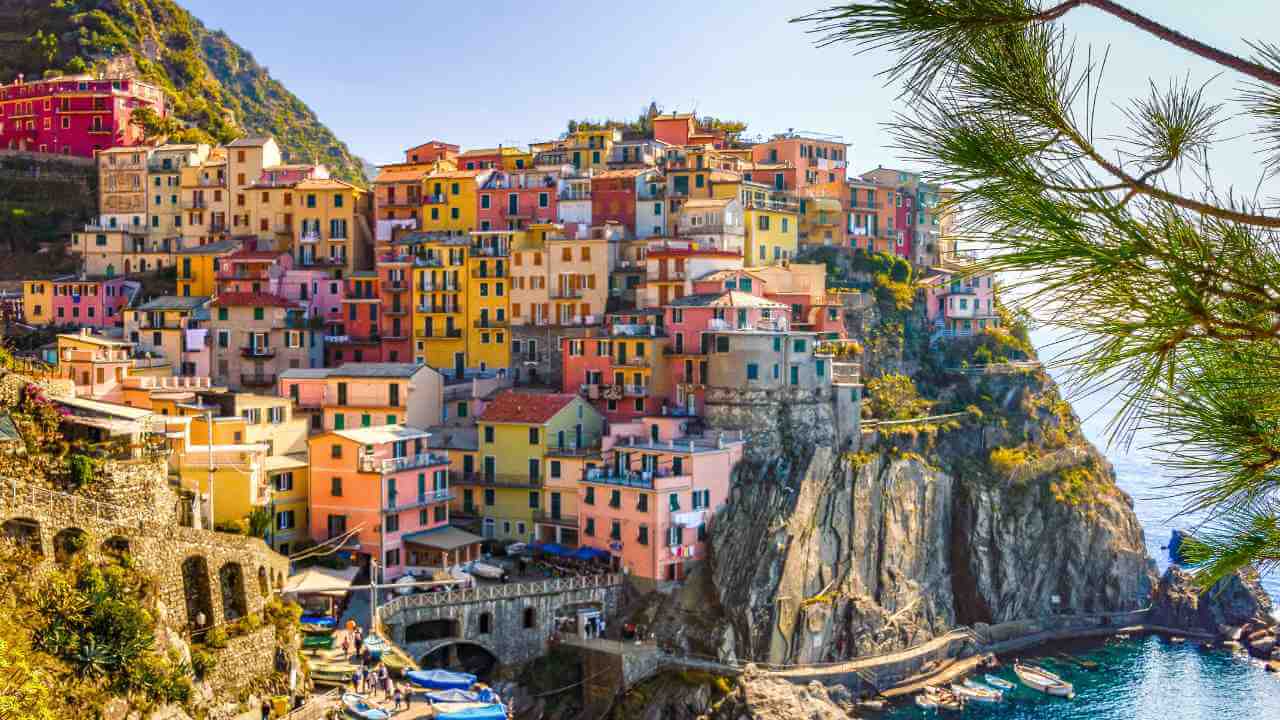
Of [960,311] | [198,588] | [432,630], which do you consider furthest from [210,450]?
[960,311]

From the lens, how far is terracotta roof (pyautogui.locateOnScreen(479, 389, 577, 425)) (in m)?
42.8

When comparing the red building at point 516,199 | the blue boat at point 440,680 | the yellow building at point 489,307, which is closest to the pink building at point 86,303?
the yellow building at point 489,307

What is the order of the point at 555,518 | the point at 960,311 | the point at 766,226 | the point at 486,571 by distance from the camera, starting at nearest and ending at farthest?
the point at 486,571 → the point at 555,518 → the point at 766,226 → the point at 960,311

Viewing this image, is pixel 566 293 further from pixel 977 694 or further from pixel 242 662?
pixel 242 662

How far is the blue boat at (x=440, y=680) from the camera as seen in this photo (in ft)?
101

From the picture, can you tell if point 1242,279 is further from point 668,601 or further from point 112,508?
point 668,601

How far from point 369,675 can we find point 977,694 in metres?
21.7

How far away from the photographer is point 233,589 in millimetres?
29578

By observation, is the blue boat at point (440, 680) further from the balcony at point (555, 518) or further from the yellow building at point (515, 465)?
the yellow building at point (515, 465)

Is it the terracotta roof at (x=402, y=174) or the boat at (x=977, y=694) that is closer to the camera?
the boat at (x=977, y=694)

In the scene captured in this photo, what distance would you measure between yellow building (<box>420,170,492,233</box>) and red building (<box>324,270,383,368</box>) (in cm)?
403

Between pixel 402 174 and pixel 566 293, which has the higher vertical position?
pixel 402 174

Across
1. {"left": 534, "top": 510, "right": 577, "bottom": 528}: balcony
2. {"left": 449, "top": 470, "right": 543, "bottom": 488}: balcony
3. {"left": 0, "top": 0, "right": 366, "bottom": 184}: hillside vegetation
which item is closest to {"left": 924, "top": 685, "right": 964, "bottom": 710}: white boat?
{"left": 534, "top": 510, "right": 577, "bottom": 528}: balcony

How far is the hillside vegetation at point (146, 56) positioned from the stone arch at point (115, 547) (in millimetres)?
44281
